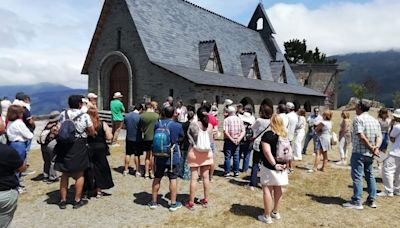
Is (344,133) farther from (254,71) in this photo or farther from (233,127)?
(254,71)

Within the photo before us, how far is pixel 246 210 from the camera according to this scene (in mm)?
6664

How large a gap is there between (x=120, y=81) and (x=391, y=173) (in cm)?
1677

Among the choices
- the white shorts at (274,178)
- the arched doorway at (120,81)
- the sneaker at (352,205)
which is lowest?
the sneaker at (352,205)

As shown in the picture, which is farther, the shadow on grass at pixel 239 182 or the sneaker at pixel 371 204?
the shadow on grass at pixel 239 182

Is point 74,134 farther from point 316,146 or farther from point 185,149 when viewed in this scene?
point 316,146

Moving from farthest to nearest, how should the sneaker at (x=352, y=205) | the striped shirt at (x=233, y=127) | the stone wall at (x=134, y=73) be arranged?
the stone wall at (x=134, y=73), the striped shirt at (x=233, y=127), the sneaker at (x=352, y=205)

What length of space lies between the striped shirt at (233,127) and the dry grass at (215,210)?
1355 mm

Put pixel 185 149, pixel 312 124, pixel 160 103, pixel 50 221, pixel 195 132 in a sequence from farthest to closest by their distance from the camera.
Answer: pixel 160 103
pixel 312 124
pixel 185 149
pixel 195 132
pixel 50 221

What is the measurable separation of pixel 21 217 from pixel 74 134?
1903mm

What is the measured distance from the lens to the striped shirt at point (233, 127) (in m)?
8.20

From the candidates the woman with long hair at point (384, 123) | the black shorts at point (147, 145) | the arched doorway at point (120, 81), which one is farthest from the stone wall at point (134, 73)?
the woman with long hair at point (384, 123)

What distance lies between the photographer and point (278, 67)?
3128cm

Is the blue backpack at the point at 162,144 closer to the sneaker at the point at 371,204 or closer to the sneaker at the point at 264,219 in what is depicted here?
the sneaker at the point at 264,219

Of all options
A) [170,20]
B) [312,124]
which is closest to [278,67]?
Result: [170,20]
